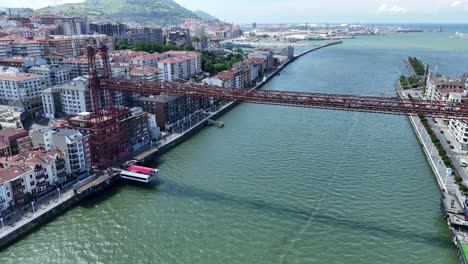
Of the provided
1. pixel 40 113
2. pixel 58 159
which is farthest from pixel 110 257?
pixel 40 113

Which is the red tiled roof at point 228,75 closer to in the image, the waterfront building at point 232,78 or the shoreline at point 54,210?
the waterfront building at point 232,78

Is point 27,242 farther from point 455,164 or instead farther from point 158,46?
point 158,46

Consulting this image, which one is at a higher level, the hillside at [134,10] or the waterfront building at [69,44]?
the hillside at [134,10]

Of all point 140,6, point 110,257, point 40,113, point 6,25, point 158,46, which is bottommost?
point 110,257

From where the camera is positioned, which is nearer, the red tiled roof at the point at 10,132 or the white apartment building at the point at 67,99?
the red tiled roof at the point at 10,132

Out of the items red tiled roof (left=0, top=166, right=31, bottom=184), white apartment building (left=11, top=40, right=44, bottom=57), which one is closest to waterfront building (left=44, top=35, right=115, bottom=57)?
white apartment building (left=11, top=40, right=44, bottom=57)

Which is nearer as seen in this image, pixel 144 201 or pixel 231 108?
pixel 144 201

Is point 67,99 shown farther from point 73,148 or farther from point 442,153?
point 442,153

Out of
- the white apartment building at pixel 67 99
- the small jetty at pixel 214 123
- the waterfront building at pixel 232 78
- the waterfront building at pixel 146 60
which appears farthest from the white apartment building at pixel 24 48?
the small jetty at pixel 214 123
